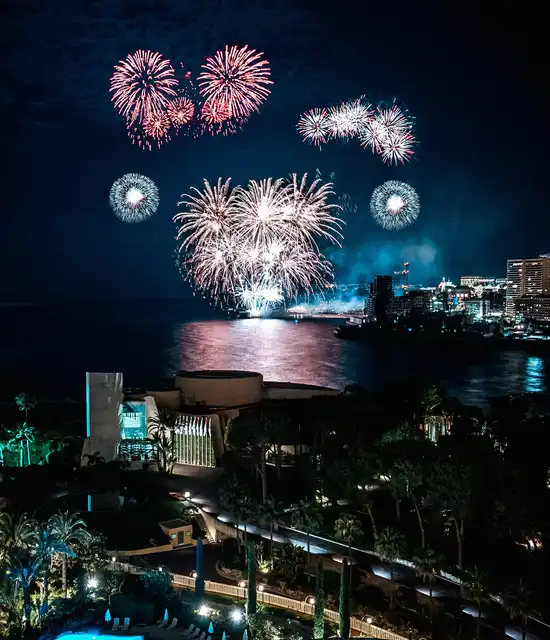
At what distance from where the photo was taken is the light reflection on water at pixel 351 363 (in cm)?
5319

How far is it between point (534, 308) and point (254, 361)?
56282 millimetres

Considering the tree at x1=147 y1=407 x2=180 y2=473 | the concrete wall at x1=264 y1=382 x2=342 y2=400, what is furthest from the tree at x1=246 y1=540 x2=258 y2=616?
the concrete wall at x1=264 y1=382 x2=342 y2=400

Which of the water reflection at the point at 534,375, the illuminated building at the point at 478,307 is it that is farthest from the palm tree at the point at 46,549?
the illuminated building at the point at 478,307

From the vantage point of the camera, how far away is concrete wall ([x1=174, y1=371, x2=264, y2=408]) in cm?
2322

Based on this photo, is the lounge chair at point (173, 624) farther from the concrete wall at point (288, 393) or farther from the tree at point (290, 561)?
the concrete wall at point (288, 393)

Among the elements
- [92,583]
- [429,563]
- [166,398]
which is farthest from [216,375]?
[429,563]

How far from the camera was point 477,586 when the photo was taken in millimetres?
11852

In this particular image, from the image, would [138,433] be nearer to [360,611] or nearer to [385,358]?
[360,611]

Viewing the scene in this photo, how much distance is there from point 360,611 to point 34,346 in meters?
70.8

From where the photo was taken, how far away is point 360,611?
42.0 ft

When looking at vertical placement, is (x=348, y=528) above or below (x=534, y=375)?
above

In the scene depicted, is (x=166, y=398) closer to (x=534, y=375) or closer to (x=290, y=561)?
(x=290, y=561)

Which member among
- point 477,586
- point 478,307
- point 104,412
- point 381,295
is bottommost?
point 477,586

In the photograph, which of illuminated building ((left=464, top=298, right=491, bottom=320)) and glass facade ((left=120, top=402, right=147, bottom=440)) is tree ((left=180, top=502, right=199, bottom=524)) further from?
illuminated building ((left=464, top=298, right=491, bottom=320))
